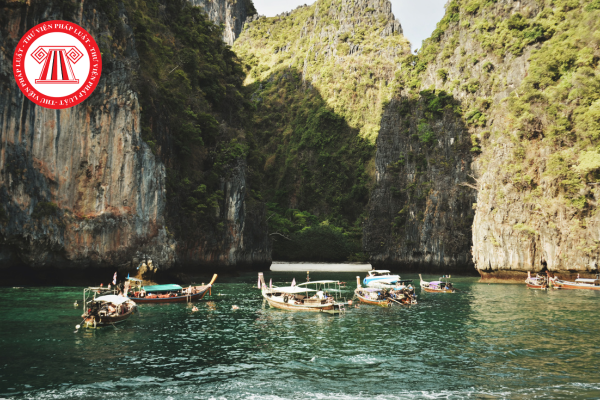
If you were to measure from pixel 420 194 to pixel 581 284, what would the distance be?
35.1 meters

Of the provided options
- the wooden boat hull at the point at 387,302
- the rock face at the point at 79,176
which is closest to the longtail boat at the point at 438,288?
the wooden boat hull at the point at 387,302

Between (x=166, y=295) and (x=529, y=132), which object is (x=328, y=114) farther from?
(x=166, y=295)

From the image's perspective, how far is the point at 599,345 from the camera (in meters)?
20.6

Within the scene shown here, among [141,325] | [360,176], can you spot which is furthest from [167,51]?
[360,176]

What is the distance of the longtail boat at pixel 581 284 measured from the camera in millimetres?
43812

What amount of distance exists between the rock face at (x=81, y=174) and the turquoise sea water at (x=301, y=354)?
9884 mm

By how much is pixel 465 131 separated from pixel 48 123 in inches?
2313

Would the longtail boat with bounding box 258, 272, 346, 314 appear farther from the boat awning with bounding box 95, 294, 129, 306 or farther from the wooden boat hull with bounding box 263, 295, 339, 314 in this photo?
the boat awning with bounding box 95, 294, 129, 306

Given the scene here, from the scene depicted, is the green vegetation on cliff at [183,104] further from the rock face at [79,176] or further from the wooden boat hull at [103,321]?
the wooden boat hull at [103,321]

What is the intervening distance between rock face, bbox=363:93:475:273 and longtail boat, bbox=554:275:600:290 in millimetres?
20759

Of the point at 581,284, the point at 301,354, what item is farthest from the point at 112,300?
the point at 581,284

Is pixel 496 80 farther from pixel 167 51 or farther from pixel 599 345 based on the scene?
pixel 599 345

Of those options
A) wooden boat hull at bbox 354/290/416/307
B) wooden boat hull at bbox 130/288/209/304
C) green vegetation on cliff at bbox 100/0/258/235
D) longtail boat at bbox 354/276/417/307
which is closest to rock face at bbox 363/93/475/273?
green vegetation on cliff at bbox 100/0/258/235

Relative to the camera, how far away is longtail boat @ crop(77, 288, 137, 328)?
80.3ft
